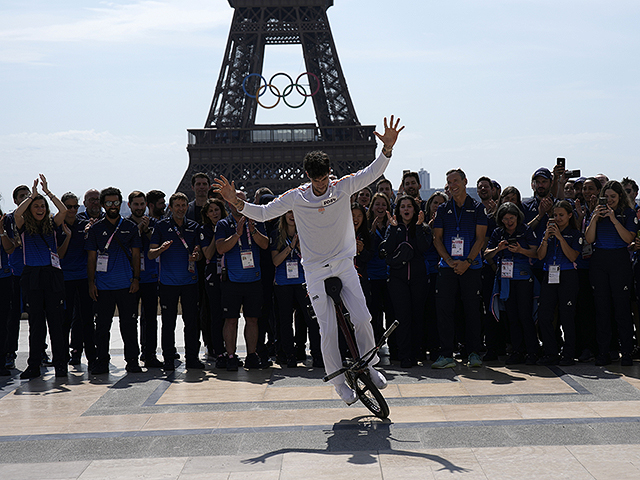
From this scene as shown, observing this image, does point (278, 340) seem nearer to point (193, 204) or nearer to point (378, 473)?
point (193, 204)

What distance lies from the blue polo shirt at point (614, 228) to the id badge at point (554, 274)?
536mm

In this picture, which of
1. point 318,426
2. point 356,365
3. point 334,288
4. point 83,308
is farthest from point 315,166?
point 83,308

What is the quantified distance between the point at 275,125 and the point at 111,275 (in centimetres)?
4069

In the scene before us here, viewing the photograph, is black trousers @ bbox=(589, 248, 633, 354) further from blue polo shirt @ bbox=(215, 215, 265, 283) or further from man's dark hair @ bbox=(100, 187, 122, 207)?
man's dark hair @ bbox=(100, 187, 122, 207)

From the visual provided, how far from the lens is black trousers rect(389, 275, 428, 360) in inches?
295

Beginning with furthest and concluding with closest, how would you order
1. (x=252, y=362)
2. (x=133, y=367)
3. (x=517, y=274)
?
1. (x=252, y=362)
2. (x=133, y=367)
3. (x=517, y=274)

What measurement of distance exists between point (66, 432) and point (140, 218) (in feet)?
11.1

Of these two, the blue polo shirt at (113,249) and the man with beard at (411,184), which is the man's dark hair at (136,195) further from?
the man with beard at (411,184)

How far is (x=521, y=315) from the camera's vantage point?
24.3ft

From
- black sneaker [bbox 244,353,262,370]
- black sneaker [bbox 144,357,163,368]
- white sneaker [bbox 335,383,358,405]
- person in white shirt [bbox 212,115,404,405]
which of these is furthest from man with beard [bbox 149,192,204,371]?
white sneaker [bbox 335,383,358,405]

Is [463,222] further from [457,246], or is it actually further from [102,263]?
[102,263]

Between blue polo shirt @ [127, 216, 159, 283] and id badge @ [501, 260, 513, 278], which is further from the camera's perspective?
blue polo shirt @ [127, 216, 159, 283]

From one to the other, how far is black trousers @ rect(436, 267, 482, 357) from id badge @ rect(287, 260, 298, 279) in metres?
1.62

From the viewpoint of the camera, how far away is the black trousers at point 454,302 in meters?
7.30
